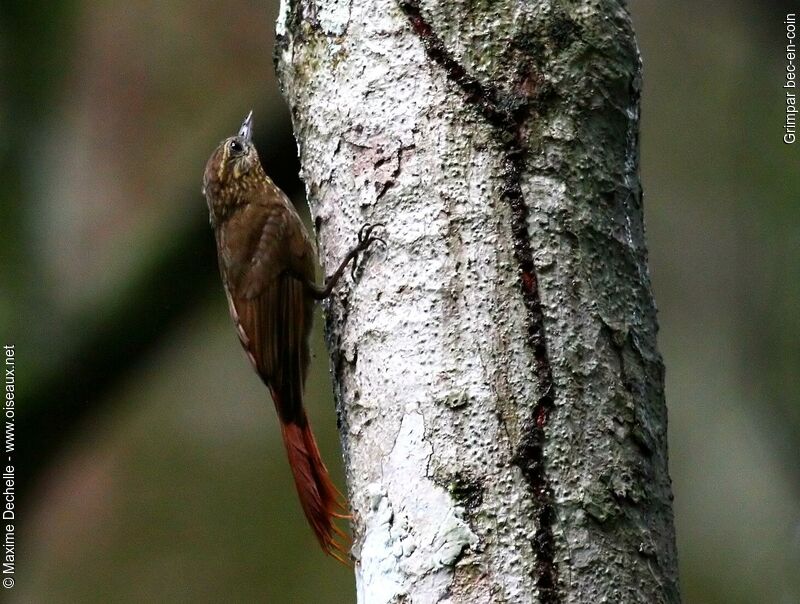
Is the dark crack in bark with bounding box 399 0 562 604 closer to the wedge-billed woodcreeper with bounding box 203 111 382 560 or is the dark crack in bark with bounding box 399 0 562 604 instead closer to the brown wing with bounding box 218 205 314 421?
the wedge-billed woodcreeper with bounding box 203 111 382 560

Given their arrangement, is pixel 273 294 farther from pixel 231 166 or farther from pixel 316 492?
pixel 316 492

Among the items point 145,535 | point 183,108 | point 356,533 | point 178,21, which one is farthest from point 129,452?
point 356,533

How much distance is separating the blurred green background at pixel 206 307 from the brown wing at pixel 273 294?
134cm

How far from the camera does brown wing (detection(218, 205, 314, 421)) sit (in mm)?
3115

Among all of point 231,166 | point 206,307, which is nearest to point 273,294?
point 231,166

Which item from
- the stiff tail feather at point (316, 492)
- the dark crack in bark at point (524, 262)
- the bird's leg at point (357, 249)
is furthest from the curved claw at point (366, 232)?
the stiff tail feather at point (316, 492)

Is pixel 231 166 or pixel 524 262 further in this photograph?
pixel 231 166

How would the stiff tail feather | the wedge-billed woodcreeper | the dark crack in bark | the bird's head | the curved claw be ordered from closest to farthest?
the dark crack in bark < the curved claw < the stiff tail feather < the wedge-billed woodcreeper < the bird's head

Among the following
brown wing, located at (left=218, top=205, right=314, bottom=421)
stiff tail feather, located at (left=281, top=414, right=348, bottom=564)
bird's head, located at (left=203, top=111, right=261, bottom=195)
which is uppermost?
bird's head, located at (left=203, top=111, right=261, bottom=195)

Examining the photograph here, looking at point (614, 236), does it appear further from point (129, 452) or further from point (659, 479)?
point (129, 452)

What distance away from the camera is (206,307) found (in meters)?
5.46

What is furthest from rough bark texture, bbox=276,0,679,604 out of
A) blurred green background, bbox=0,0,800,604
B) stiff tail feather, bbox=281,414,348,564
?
blurred green background, bbox=0,0,800,604

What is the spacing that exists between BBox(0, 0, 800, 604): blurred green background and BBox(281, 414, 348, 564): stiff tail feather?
6.80 feet

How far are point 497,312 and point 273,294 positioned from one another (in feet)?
4.79
